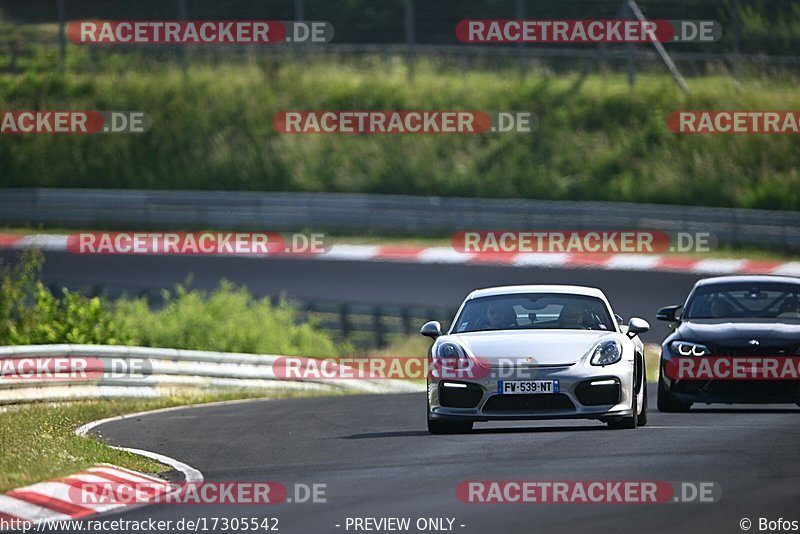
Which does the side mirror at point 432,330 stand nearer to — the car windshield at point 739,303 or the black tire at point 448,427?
the black tire at point 448,427

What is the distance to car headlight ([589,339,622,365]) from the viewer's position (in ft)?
41.4

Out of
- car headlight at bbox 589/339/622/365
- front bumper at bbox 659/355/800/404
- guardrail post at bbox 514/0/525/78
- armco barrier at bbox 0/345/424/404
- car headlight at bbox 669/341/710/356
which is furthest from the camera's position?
guardrail post at bbox 514/0/525/78

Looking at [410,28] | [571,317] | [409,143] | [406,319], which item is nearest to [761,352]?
[571,317]

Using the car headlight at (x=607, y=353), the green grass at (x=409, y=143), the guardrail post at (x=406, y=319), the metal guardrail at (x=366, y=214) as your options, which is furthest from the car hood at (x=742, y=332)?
the green grass at (x=409, y=143)

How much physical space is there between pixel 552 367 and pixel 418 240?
2594cm

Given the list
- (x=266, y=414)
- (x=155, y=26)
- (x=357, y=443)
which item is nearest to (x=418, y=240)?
(x=155, y=26)

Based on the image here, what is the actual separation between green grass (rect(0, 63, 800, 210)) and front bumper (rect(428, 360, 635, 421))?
91.3 feet

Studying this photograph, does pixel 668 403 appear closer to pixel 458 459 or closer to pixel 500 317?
pixel 500 317

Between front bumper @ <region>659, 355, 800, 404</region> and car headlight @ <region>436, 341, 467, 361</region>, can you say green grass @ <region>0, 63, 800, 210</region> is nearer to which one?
front bumper @ <region>659, 355, 800, 404</region>

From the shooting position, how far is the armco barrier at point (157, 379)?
17.9 meters

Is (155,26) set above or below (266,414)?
above

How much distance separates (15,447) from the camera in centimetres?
1230

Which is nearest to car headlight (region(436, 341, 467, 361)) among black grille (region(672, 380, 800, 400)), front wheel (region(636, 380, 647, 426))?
front wheel (region(636, 380, 647, 426))

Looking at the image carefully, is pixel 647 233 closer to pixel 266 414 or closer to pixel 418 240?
pixel 418 240
